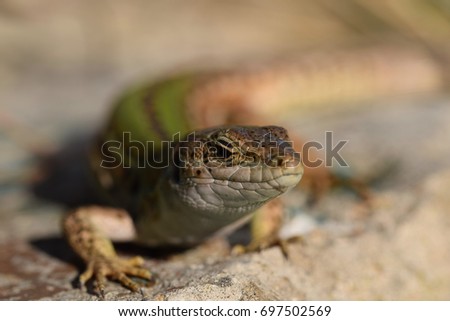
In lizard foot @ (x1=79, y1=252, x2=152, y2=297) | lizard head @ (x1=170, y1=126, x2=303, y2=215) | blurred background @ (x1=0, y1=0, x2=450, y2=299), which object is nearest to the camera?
lizard head @ (x1=170, y1=126, x2=303, y2=215)

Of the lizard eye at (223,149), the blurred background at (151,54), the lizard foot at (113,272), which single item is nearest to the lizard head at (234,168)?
the lizard eye at (223,149)

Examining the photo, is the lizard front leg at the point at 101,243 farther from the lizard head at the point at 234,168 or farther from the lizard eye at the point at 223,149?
the lizard eye at the point at 223,149

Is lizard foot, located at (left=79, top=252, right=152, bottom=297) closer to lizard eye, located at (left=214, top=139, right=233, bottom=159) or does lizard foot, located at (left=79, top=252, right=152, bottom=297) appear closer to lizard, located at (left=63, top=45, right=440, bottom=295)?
lizard, located at (left=63, top=45, right=440, bottom=295)

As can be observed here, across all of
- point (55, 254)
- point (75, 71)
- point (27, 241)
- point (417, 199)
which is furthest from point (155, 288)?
point (75, 71)

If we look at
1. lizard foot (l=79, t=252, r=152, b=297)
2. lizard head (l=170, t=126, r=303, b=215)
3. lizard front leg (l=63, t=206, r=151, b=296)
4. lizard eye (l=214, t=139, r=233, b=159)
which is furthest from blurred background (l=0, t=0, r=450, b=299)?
lizard eye (l=214, t=139, r=233, b=159)

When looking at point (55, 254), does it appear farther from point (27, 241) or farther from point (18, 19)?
point (18, 19)

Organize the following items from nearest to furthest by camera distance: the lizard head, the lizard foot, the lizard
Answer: the lizard head, the lizard, the lizard foot

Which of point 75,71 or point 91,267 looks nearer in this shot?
point 91,267
